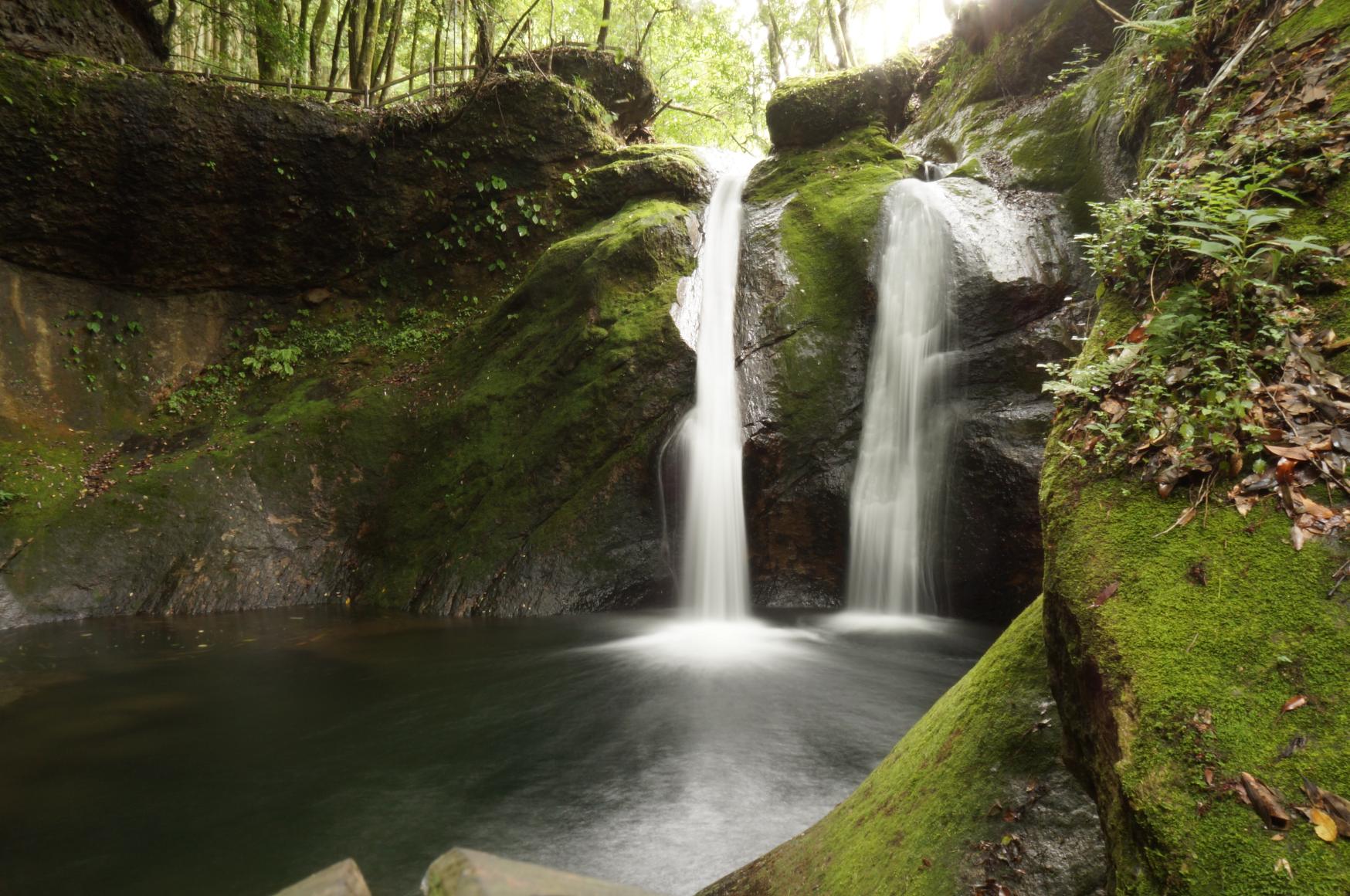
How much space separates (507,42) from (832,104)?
5.59m

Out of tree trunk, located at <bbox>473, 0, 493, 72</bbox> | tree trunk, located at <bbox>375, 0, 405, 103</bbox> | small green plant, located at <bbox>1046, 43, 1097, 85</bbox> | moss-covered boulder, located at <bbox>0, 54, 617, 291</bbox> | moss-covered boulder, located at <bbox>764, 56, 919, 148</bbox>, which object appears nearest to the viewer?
small green plant, located at <bbox>1046, 43, 1097, 85</bbox>

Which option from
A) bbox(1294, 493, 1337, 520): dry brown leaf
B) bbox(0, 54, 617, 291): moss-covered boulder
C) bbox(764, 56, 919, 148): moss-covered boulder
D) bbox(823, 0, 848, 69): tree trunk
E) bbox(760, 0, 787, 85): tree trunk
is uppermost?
bbox(760, 0, 787, 85): tree trunk

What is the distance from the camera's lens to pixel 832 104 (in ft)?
39.6

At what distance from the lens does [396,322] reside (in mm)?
12742

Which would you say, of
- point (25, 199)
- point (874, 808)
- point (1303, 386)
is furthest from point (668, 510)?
point (25, 199)

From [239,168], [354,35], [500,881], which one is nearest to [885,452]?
[500,881]

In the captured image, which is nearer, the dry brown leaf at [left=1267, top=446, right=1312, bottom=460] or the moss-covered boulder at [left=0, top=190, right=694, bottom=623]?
the dry brown leaf at [left=1267, top=446, right=1312, bottom=460]

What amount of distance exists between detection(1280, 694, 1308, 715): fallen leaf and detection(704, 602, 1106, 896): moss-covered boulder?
2.17 ft

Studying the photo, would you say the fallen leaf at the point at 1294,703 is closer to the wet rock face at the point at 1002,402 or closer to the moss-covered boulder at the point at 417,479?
the wet rock face at the point at 1002,402

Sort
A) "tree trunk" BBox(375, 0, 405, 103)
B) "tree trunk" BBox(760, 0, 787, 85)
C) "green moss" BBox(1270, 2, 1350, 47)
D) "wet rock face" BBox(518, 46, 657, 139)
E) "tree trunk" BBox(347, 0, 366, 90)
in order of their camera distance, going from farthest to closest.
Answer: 1. "tree trunk" BBox(760, 0, 787, 85)
2. "wet rock face" BBox(518, 46, 657, 139)
3. "tree trunk" BBox(375, 0, 405, 103)
4. "tree trunk" BBox(347, 0, 366, 90)
5. "green moss" BBox(1270, 2, 1350, 47)

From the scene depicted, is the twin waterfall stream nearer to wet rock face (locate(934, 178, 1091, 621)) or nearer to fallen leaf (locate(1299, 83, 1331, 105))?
wet rock face (locate(934, 178, 1091, 621))

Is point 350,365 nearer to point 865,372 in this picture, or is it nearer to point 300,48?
point 300,48

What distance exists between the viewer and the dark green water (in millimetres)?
3639

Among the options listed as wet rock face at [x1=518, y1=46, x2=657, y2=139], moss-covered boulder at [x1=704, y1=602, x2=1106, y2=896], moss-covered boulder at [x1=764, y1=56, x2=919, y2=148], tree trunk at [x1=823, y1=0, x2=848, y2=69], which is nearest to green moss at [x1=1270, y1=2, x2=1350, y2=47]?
moss-covered boulder at [x1=704, y1=602, x2=1106, y2=896]
